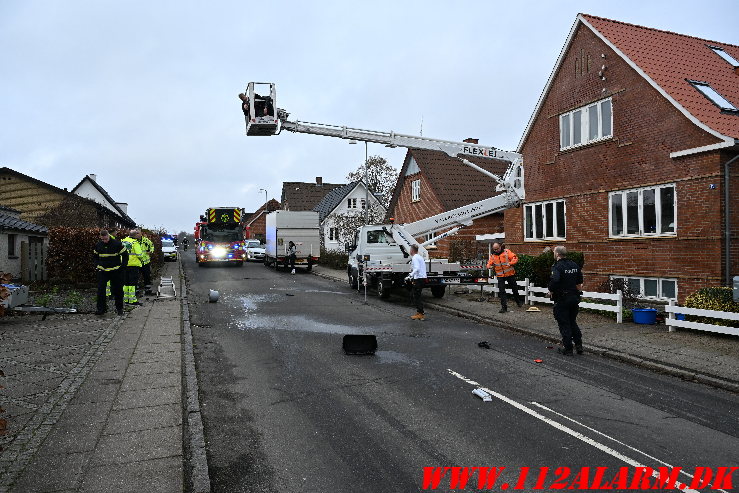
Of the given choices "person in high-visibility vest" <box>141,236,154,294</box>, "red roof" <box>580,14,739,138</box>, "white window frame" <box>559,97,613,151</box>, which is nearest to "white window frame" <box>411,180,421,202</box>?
"white window frame" <box>559,97,613,151</box>

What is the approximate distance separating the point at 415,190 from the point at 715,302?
24100mm

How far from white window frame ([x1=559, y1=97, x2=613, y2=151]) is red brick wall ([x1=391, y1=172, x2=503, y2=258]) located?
842cm

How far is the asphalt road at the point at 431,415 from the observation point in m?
Answer: 4.52

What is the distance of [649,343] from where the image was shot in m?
9.53

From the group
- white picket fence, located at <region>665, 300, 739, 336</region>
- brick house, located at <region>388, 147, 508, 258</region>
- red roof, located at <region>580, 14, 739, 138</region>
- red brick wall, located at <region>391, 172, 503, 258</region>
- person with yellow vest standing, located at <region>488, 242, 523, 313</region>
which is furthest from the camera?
brick house, located at <region>388, 147, 508, 258</region>

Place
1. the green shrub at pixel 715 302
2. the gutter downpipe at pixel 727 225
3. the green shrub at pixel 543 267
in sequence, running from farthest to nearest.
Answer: the green shrub at pixel 543 267, the gutter downpipe at pixel 727 225, the green shrub at pixel 715 302

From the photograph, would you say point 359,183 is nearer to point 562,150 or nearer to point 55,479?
point 562,150

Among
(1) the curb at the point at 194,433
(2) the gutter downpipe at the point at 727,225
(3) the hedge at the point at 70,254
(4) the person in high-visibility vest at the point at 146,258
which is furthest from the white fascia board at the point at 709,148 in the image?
(3) the hedge at the point at 70,254

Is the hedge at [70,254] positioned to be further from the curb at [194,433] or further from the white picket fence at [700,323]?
the white picket fence at [700,323]

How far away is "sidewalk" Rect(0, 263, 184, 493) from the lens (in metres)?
4.22

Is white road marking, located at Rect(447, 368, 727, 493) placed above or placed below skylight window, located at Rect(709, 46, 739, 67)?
below

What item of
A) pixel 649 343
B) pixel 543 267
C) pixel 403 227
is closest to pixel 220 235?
pixel 403 227

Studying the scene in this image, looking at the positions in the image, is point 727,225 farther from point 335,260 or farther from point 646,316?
point 335,260

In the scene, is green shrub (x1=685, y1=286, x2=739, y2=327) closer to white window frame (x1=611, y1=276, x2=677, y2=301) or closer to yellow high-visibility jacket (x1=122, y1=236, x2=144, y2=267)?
white window frame (x1=611, y1=276, x2=677, y2=301)
